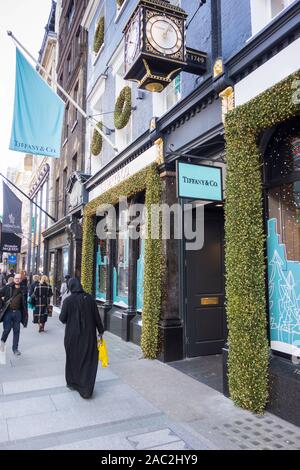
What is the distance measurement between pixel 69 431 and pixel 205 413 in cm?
181

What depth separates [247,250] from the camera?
5.27 meters

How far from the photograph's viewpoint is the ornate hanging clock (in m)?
6.16

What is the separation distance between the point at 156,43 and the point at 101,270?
29.3ft

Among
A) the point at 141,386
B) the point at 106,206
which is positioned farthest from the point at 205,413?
the point at 106,206

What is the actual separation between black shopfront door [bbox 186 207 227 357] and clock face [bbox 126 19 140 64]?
3.54 meters

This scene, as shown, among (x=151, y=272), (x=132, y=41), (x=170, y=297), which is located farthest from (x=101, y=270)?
(x=132, y=41)

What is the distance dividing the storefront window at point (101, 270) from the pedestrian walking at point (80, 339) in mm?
6906

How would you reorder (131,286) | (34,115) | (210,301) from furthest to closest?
(34,115) < (131,286) < (210,301)

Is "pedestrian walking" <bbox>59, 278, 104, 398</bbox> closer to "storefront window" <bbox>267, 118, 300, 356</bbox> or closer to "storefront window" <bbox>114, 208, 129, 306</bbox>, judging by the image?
"storefront window" <bbox>267, 118, 300, 356</bbox>

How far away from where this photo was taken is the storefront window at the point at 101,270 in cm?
1320

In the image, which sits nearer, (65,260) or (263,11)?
(263,11)

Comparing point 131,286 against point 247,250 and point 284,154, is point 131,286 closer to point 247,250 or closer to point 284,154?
point 247,250

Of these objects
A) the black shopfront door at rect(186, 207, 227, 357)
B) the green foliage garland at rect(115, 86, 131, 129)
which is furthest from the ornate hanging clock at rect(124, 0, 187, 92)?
the green foliage garland at rect(115, 86, 131, 129)

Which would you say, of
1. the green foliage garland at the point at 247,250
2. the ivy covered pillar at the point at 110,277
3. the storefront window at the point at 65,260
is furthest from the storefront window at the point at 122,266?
the storefront window at the point at 65,260
